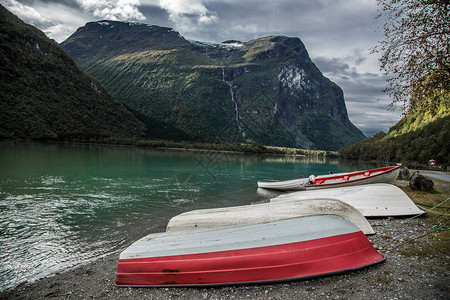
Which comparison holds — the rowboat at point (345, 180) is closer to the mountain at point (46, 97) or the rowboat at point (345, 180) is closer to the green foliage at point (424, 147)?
the green foliage at point (424, 147)

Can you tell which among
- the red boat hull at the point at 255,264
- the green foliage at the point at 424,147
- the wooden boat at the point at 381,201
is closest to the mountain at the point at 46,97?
the red boat hull at the point at 255,264

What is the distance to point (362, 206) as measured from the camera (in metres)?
12.8

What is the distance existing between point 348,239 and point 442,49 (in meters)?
7.51

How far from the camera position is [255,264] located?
20.4 ft

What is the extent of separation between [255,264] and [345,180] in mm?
16711

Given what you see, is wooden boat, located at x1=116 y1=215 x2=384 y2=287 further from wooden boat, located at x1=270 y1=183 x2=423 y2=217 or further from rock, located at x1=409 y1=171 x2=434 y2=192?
rock, located at x1=409 y1=171 x2=434 y2=192

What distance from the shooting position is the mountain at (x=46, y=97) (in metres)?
105

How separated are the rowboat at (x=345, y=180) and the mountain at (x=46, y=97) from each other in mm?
107981

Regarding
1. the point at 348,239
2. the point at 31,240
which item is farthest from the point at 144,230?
the point at 348,239

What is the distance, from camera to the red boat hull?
6.13 meters

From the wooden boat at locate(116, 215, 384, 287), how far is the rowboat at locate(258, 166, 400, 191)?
14.1m

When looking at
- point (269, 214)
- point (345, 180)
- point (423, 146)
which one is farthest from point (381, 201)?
point (423, 146)

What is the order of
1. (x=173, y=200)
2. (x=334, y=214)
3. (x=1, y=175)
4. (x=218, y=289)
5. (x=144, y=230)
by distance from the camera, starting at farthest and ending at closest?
(x=1, y=175), (x=173, y=200), (x=144, y=230), (x=334, y=214), (x=218, y=289)

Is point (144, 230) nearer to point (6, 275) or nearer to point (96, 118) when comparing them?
point (6, 275)
